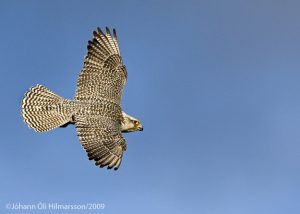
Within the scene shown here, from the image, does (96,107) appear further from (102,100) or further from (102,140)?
(102,140)

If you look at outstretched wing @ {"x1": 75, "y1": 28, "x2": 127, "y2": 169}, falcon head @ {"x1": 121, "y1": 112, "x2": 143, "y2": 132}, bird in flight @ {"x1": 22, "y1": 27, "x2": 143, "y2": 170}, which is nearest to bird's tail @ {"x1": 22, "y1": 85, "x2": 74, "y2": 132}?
bird in flight @ {"x1": 22, "y1": 27, "x2": 143, "y2": 170}

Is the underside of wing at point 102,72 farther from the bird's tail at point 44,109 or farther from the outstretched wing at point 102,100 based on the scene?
the bird's tail at point 44,109

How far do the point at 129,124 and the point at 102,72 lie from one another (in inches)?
75.5

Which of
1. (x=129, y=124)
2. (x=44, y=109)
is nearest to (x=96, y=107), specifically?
(x=129, y=124)

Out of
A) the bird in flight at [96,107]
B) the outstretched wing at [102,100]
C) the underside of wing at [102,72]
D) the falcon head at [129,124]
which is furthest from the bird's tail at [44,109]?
the falcon head at [129,124]

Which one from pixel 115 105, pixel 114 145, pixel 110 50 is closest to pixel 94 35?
pixel 110 50

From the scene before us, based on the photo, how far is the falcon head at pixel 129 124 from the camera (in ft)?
66.3

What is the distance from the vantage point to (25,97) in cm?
2000

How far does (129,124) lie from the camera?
20.3 metres

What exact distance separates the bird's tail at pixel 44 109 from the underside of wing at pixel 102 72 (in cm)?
67

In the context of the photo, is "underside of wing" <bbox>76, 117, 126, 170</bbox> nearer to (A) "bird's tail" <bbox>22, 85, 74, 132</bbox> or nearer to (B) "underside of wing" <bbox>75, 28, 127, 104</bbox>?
(A) "bird's tail" <bbox>22, 85, 74, 132</bbox>

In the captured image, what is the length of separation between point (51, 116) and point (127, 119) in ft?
7.73

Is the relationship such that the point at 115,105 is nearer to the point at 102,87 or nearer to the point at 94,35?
the point at 102,87

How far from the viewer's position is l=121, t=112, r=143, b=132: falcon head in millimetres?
20203
